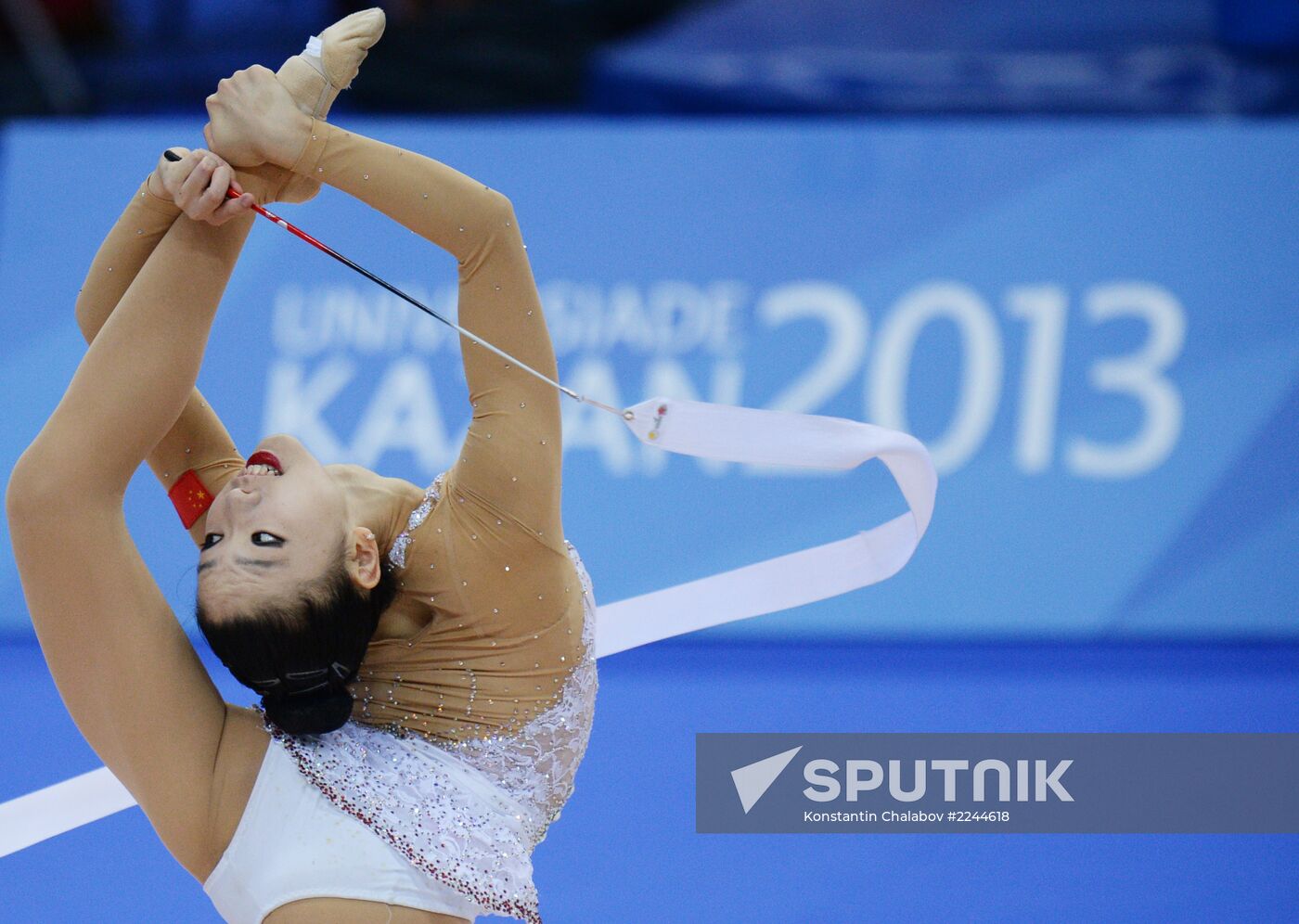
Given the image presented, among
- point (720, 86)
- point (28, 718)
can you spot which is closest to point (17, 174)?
point (28, 718)

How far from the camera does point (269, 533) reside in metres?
1.73

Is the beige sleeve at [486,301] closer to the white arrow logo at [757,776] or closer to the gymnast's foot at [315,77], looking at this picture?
the gymnast's foot at [315,77]

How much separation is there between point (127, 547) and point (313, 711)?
0.28m

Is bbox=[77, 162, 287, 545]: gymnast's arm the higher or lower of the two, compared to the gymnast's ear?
higher

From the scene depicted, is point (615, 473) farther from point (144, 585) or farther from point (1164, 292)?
point (144, 585)

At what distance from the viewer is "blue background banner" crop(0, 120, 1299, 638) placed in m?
3.79

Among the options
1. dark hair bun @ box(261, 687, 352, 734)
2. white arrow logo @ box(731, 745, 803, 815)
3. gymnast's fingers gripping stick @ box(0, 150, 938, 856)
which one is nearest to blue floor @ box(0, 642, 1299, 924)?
white arrow logo @ box(731, 745, 803, 815)

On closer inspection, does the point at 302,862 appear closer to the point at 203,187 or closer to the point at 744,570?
the point at 203,187

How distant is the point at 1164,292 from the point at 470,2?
456 cm

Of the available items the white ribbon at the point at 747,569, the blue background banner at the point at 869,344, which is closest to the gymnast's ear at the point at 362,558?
the white ribbon at the point at 747,569

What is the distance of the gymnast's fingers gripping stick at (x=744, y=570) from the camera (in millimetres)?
1935

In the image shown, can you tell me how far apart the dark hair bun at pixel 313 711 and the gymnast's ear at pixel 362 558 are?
0.13 meters

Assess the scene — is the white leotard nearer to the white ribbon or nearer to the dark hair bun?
the dark hair bun

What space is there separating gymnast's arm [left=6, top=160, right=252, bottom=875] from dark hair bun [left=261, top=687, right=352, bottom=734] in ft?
0.28
